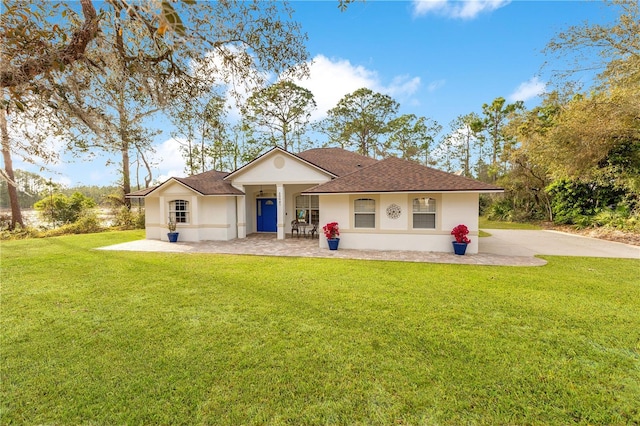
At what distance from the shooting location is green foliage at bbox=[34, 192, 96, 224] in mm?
20016

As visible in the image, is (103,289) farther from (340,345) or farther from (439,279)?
(439,279)

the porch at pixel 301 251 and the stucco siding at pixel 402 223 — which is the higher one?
the stucco siding at pixel 402 223

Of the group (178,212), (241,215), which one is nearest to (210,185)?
(178,212)

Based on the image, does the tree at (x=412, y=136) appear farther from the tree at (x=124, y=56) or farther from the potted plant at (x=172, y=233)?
the tree at (x=124, y=56)

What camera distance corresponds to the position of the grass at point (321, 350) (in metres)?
2.75

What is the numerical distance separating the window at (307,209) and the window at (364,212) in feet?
16.1

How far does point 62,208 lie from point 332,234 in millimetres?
22469

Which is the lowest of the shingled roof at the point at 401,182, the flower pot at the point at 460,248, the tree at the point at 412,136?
the flower pot at the point at 460,248

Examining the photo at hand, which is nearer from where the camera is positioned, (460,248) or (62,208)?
(460,248)

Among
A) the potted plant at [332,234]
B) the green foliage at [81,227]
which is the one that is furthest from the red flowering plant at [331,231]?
the green foliage at [81,227]

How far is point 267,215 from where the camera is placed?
664 inches

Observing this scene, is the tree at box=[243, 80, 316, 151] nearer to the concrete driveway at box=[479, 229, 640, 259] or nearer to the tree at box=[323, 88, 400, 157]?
the tree at box=[323, 88, 400, 157]

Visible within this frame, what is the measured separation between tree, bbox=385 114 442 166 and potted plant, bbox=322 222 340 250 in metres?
22.7

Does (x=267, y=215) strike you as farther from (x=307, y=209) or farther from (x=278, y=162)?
(x=278, y=162)
